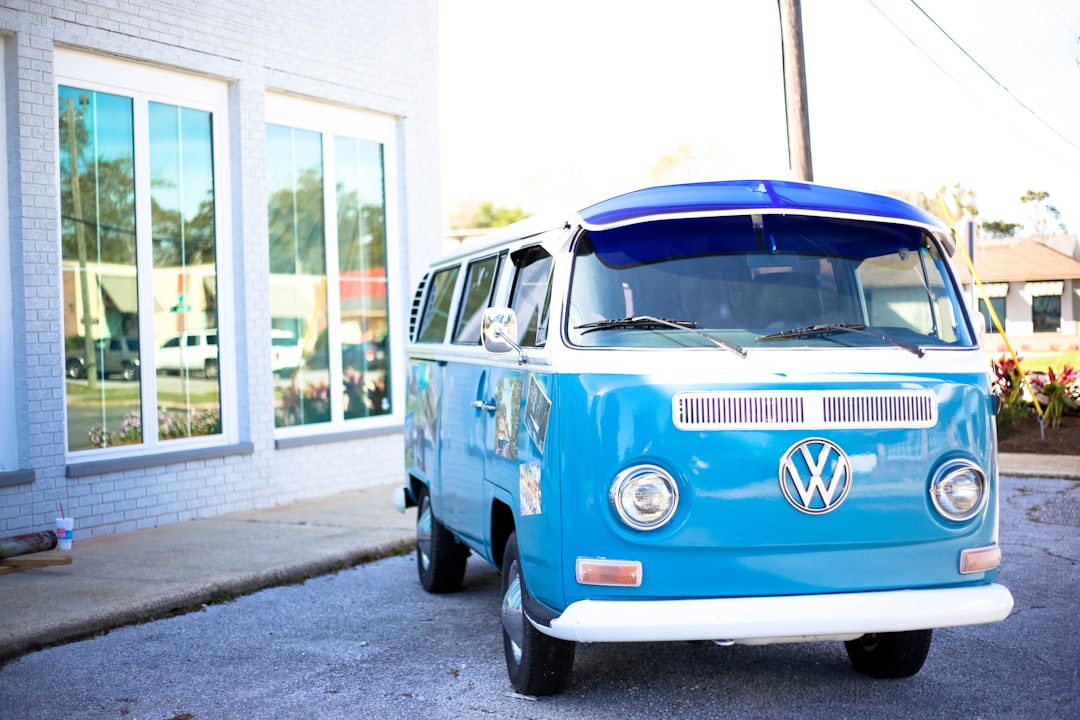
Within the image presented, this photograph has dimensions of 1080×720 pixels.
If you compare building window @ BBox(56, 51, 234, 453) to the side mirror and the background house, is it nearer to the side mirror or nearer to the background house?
the side mirror

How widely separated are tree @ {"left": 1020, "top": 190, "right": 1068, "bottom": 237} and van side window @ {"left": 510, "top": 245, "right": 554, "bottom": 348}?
631 inches

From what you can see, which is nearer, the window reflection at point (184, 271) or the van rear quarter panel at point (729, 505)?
the van rear quarter panel at point (729, 505)

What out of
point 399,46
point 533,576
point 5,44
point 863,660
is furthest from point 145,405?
point 863,660

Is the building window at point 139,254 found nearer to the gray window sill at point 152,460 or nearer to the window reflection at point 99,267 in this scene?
the window reflection at point 99,267

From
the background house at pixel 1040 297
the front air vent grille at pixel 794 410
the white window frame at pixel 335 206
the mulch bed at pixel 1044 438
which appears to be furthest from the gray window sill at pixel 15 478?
the background house at pixel 1040 297

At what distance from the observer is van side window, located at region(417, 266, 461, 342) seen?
23.9 ft

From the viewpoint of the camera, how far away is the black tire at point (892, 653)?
16.9ft

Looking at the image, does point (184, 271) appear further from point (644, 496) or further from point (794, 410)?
point (794, 410)

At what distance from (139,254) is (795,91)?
701cm

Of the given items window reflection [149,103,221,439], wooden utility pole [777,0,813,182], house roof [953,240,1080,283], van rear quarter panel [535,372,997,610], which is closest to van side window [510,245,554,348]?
van rear quarter panel [535,372,997,610]

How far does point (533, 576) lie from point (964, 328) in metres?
2.13

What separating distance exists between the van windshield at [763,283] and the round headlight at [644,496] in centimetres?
62

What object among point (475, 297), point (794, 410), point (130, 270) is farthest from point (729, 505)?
point (130, 270)

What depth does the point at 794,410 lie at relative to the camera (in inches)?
177
